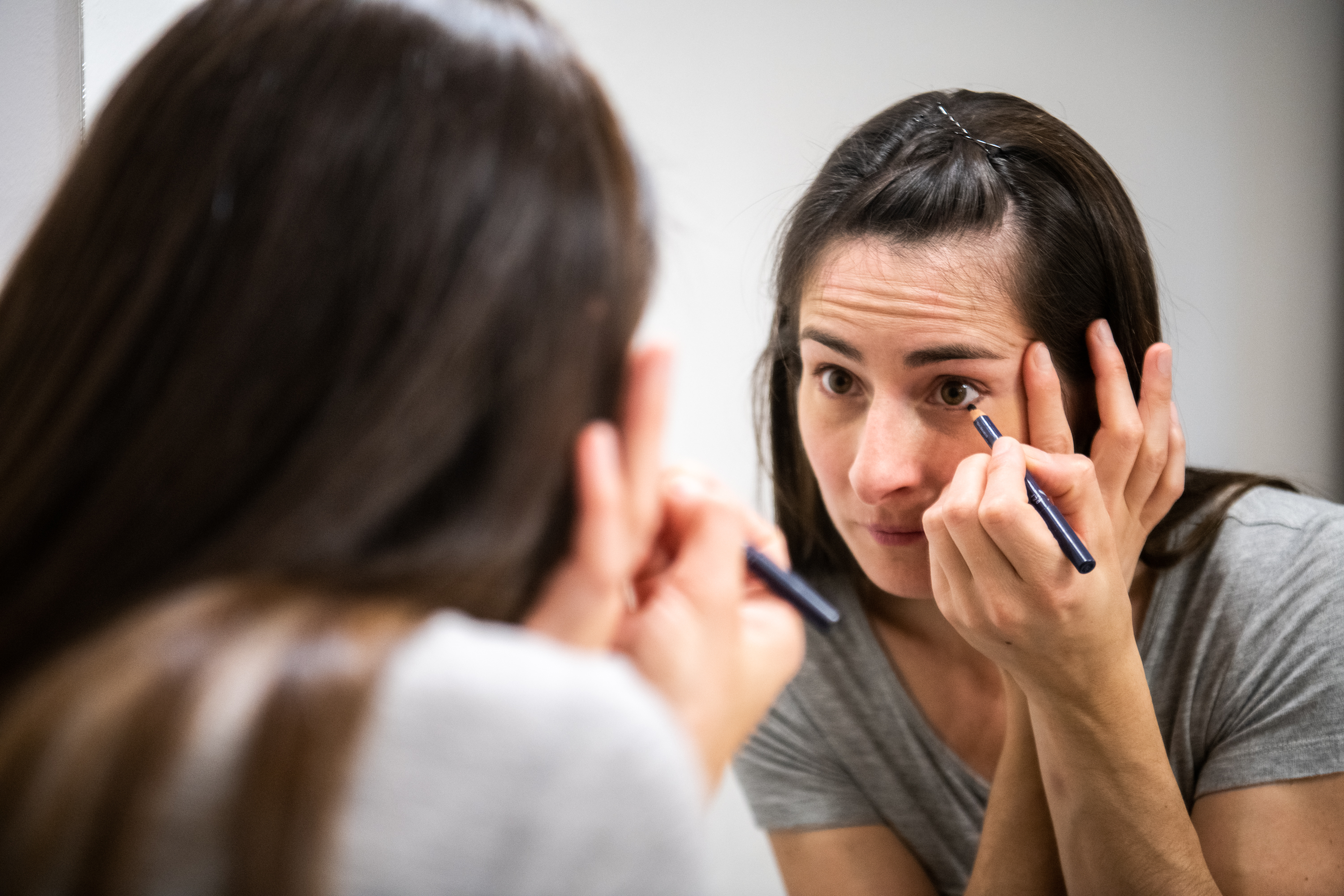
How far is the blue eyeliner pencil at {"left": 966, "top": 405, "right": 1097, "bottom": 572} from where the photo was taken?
28.5 inches

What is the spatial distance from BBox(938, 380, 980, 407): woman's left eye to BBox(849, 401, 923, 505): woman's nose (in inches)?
1.5

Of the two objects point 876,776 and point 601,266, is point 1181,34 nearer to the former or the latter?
point 876,776

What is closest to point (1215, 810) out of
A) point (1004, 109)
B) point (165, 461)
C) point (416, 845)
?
point (1004, 109)

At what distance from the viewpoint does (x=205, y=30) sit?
0.46m

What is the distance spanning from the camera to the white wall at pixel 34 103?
0.93 m

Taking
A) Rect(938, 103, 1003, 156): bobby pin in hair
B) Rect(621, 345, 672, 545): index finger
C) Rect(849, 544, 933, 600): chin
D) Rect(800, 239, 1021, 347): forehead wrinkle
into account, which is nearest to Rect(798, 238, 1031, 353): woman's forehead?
Rect(800, 239, 1021, 347): forehead wrinkle

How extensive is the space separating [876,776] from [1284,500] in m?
0.54

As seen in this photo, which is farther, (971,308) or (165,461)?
(971,308)

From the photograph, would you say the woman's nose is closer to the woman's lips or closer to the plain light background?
the woman's lips

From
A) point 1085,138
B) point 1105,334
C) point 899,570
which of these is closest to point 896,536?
point 899,570

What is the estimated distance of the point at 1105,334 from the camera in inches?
35.3

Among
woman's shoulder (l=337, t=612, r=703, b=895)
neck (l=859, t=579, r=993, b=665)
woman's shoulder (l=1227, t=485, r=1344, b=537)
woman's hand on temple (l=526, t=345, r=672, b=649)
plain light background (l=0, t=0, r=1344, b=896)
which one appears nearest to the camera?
woman's shoulder (l=337, t=612, r=703, b=895)

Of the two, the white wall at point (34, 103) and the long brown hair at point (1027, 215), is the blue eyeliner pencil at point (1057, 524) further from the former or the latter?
the white wall at point (34, 103)

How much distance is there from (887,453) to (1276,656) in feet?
1.40
